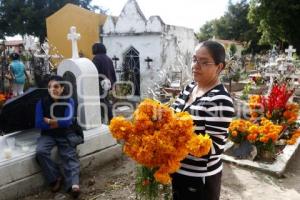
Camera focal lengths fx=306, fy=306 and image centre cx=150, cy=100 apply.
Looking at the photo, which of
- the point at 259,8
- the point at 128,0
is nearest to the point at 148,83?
the point at 128,0

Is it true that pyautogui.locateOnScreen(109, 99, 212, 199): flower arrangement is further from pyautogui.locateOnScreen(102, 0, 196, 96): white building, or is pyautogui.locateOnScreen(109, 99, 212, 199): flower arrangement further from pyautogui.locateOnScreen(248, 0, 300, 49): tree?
pyautogui.locateOnScreen(248, 0, 300, 49): tree

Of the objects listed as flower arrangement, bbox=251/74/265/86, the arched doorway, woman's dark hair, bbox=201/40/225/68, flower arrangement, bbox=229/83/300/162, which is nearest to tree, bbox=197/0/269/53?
flower arrangement, bbox=251/74/265/86

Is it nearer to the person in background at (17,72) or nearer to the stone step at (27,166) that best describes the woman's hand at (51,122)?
the stone step at (27,166)

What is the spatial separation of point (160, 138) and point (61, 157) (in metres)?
2.59

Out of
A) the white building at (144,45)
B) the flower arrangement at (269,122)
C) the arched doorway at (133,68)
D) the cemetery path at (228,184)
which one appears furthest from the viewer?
the arched doorway at (133,68)

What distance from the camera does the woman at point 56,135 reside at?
Result: 3.80 meters

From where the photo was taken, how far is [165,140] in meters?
1.71

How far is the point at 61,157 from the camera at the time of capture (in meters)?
3.94

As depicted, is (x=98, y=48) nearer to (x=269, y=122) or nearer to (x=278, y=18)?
(x=269, y=122)

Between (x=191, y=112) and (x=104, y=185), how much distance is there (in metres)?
2.46

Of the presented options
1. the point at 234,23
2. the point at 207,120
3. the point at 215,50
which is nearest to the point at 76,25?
the point at 215,50

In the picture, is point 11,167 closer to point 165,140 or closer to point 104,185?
point 104,185

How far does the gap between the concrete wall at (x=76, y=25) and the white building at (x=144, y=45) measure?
4.60 ft

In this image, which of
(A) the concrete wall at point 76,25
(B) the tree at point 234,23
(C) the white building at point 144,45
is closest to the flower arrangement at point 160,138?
(C) the white building at point 144,45
